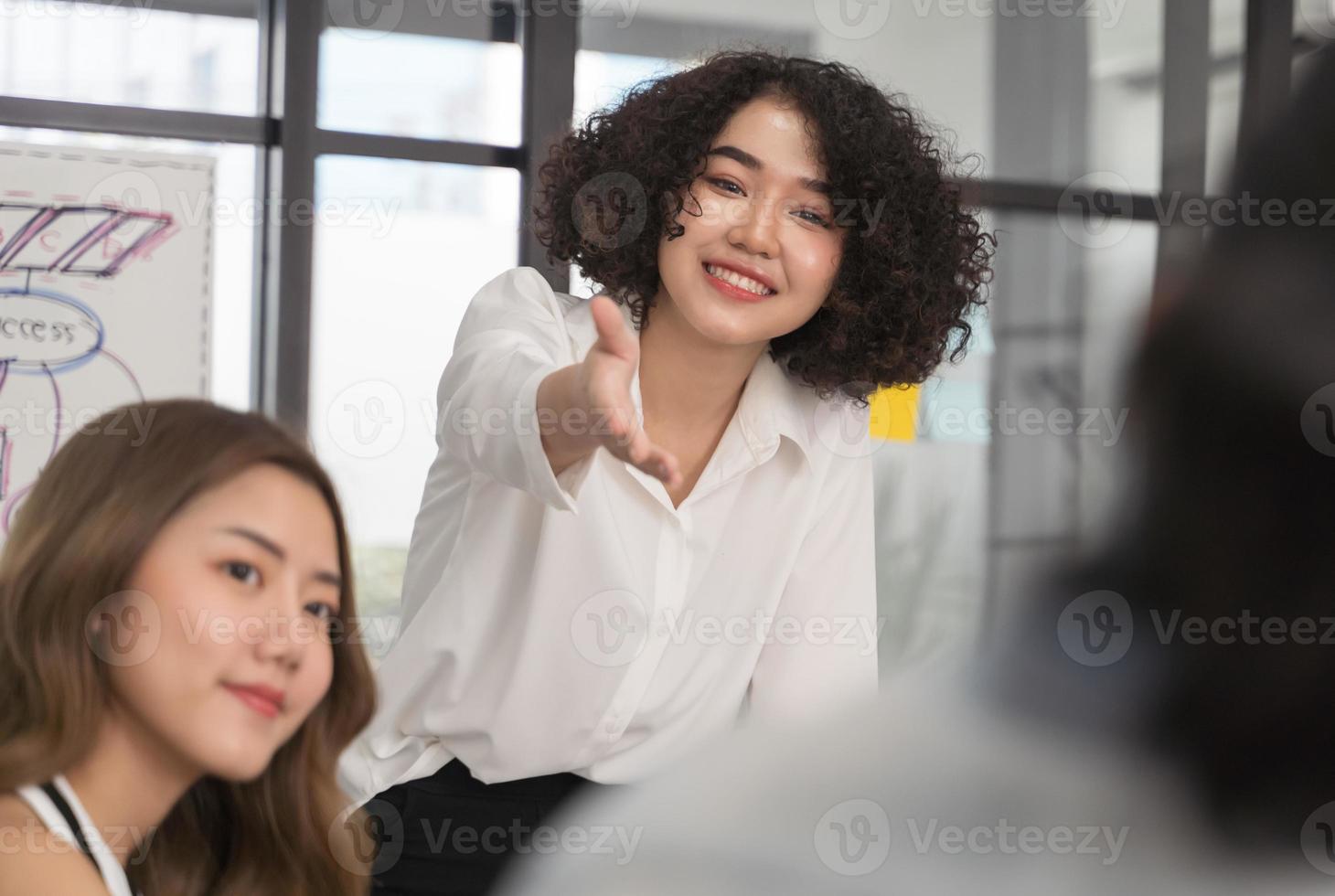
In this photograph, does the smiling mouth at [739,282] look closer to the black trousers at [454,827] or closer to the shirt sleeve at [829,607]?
the shirt sleeve at [829,607]

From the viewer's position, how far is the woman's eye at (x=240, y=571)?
3.31 feet

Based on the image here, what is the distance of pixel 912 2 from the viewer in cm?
406

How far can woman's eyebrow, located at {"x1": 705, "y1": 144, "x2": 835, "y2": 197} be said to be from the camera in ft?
4.87

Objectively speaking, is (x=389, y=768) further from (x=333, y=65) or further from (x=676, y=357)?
(x=333, y=65)

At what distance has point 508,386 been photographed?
4.02 feet

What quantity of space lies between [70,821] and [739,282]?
0.80 metres

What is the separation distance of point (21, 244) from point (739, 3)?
6.41 feet

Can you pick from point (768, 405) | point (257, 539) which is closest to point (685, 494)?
point (768, 405)

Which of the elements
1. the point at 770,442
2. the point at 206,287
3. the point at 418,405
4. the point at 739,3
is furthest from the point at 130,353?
the point at 770,442
